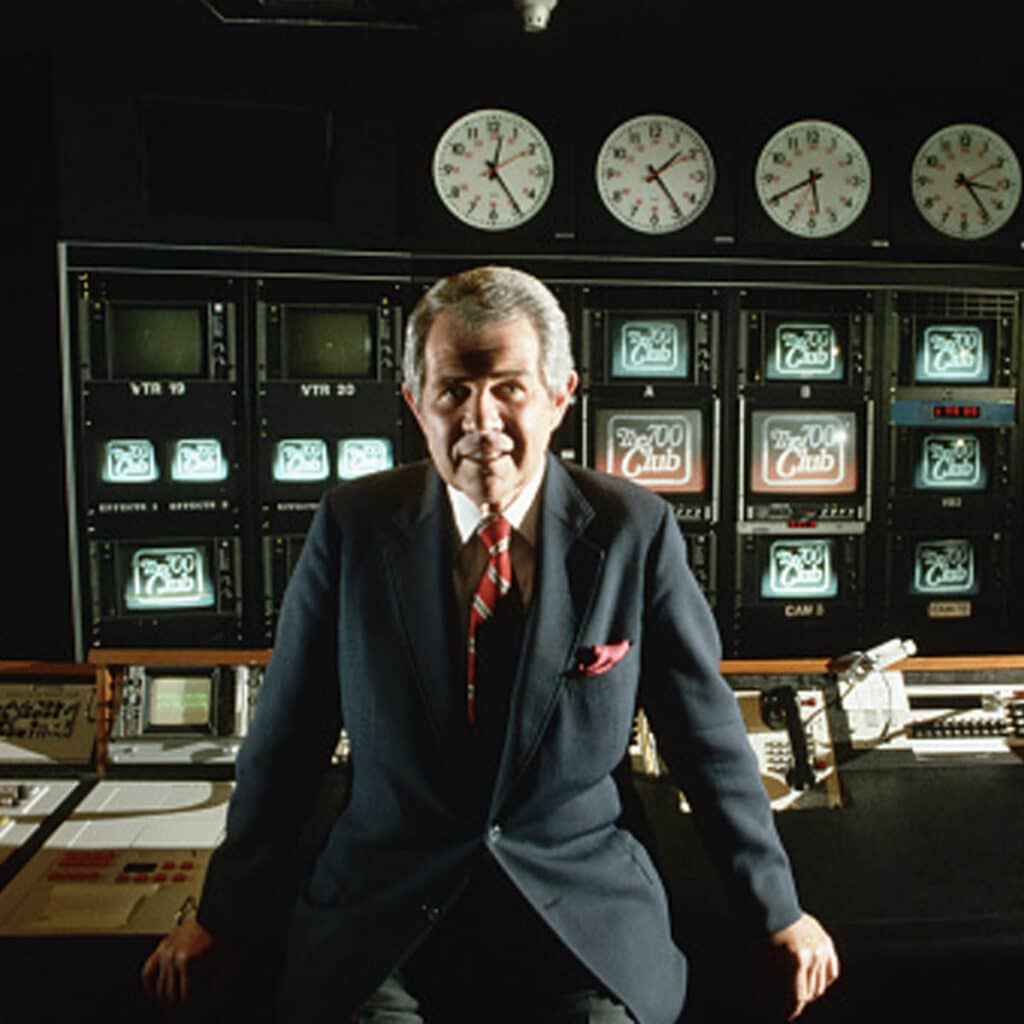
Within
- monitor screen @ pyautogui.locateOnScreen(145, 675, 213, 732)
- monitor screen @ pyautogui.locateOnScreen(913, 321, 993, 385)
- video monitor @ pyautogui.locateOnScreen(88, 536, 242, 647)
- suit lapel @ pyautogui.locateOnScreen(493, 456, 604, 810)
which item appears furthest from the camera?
monitor screen @ pyautogui.locateOnScreen(913, 321, 993, 385)

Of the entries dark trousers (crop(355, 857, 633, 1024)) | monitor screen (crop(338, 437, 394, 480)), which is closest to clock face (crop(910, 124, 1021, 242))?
monitor screen (crop(338, 437, 394, 480))

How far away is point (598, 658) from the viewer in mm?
1062

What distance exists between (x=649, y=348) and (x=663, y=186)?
564mm

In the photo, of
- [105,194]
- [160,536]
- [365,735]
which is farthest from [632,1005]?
[105,194]

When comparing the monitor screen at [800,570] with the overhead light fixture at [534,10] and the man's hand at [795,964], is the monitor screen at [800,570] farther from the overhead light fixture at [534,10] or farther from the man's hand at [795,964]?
the man's hand at [795,964]

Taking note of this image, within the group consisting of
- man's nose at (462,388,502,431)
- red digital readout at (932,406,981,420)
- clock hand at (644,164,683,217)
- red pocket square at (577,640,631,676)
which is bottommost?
red pocket square at (577,640,631,676)

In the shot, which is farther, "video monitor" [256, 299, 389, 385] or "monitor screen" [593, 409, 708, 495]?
"monitor screen" [593, 409, 708, 495]

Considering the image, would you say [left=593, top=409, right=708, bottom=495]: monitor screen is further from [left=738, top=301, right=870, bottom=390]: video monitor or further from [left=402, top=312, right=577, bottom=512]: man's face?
[left=402, top=312, right=577, bottom=512]: man's face

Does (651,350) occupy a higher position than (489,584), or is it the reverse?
(651,350)

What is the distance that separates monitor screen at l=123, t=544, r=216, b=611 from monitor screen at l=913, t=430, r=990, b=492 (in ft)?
8.24

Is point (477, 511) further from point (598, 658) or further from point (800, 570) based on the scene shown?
point (800, 570)

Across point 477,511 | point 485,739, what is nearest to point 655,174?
point 477,511

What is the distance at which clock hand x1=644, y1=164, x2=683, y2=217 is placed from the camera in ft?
9.87

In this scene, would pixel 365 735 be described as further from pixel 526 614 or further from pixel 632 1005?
pixel 632 1005
